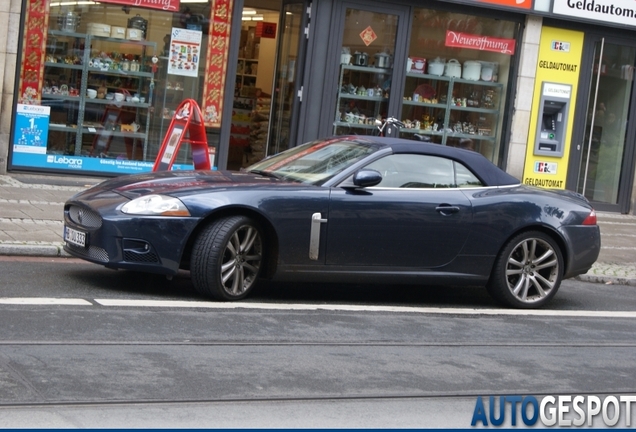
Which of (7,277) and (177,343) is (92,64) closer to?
(7,277)

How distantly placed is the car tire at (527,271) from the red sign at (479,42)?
8.16 metres

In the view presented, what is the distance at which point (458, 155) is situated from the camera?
9.42 metres

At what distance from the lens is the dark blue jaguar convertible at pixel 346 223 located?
8.07 m

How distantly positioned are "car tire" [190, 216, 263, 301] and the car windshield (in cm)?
77

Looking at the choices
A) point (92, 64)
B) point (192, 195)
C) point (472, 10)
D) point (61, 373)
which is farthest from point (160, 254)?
point (472, 10)

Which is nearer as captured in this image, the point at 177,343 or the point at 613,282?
the point at 177,343

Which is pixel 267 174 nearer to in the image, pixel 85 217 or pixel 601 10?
pixel 85 217

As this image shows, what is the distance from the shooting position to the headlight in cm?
801

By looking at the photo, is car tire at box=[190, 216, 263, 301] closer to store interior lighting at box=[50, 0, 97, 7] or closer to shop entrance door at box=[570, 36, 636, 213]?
store interior lighting at box=[50, 0, 97, 7]

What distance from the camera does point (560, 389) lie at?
21.8ft

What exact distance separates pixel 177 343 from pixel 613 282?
651 cm

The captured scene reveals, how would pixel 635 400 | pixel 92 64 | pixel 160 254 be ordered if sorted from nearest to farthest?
pixel 635 400, pixel 160 254, pixel 92 64

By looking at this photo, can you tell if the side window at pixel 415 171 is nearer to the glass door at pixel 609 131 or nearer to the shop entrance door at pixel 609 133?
the shop entrance door at pixel 609 133
